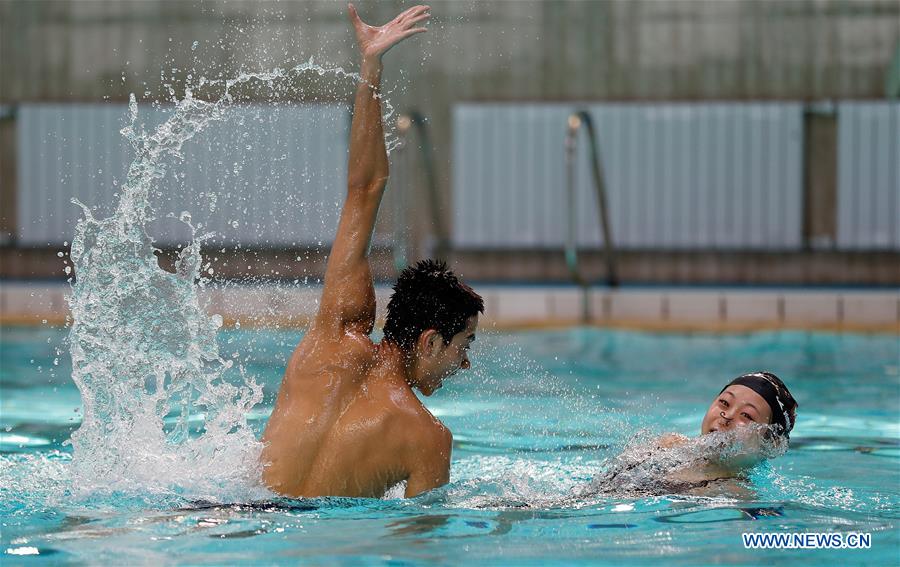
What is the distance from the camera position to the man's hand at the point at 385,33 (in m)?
3.47

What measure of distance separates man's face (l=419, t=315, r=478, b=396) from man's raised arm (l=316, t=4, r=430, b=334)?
20cm

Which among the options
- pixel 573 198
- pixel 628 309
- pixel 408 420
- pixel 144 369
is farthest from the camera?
pixel 628 309

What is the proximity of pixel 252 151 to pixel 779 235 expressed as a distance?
556cm

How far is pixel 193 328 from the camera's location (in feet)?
13.3

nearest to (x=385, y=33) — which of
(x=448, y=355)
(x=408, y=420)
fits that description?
(x=448, y=355)

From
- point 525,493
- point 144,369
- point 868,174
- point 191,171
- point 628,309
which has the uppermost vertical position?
point 191,171

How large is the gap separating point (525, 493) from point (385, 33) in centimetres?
142

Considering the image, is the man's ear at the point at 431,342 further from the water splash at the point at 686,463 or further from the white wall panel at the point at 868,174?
the white wall panel at the point at 868,174

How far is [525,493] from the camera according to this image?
12.6 ft

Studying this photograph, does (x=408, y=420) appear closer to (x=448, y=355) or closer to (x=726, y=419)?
(x=448, y=355)

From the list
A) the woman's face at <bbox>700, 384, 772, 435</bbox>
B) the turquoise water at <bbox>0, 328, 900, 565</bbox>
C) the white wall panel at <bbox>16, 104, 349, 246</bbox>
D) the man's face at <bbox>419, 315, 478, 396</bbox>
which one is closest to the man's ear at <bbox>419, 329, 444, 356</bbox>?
the man's face at <bbox>419, 315, 478, 396</bbox>

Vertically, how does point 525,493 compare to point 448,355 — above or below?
below

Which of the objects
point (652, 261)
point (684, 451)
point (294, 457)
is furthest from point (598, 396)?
point (652, 261)

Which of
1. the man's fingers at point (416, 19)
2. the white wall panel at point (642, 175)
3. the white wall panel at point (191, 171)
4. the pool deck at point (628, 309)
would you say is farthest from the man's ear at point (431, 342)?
the white wall panel at point (191, 171)
